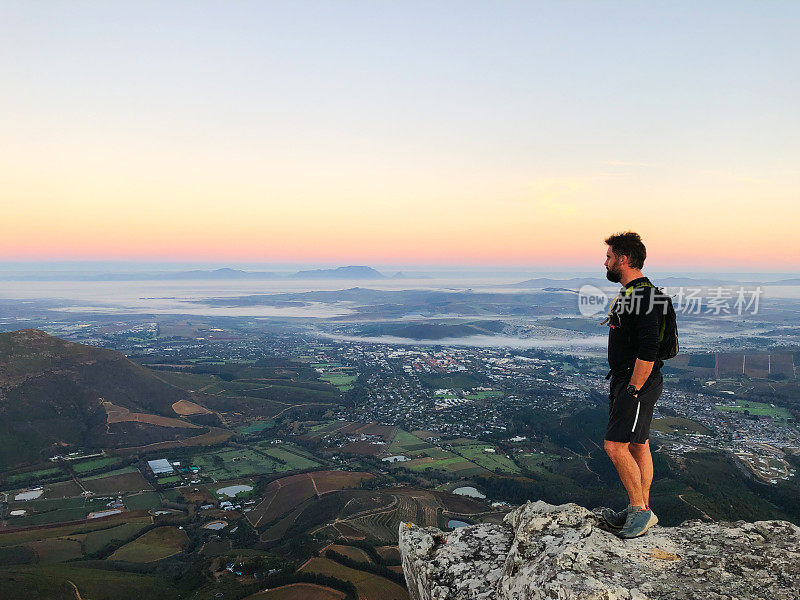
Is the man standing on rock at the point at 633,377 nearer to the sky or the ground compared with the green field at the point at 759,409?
nearer to the sky

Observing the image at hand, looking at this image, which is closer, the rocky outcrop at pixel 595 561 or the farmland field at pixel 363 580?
the rocky outcrop at pixel 595 561

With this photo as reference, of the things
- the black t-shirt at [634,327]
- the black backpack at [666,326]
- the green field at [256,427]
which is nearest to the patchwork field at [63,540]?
the green field at [256,427]

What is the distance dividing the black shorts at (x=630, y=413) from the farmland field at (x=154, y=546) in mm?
43488

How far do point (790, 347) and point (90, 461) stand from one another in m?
155

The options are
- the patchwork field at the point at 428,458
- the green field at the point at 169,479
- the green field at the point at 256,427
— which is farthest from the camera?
the green field at the point at 256,427

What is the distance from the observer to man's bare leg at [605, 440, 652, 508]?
5059mm

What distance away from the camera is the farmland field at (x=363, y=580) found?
29250mm

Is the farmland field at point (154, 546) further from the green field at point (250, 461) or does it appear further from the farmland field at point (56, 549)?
the green field at point (250, 461)

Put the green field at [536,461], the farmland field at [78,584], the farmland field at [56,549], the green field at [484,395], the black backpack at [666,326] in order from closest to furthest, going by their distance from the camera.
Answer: the black backpack at [666,326] < the farmland field at [78,584] < the farmland field at [56,549] < the green field at [536,461] < the green field at [484,395]

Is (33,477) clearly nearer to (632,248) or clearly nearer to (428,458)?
(428,458)

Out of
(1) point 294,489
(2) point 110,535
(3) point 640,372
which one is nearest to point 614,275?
(3) point 640,372

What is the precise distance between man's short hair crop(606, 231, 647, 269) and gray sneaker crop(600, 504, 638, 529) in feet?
8.68

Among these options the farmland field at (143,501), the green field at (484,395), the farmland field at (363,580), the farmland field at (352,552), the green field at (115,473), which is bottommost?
the green field at (115,473)

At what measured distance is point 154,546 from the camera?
3988cm
